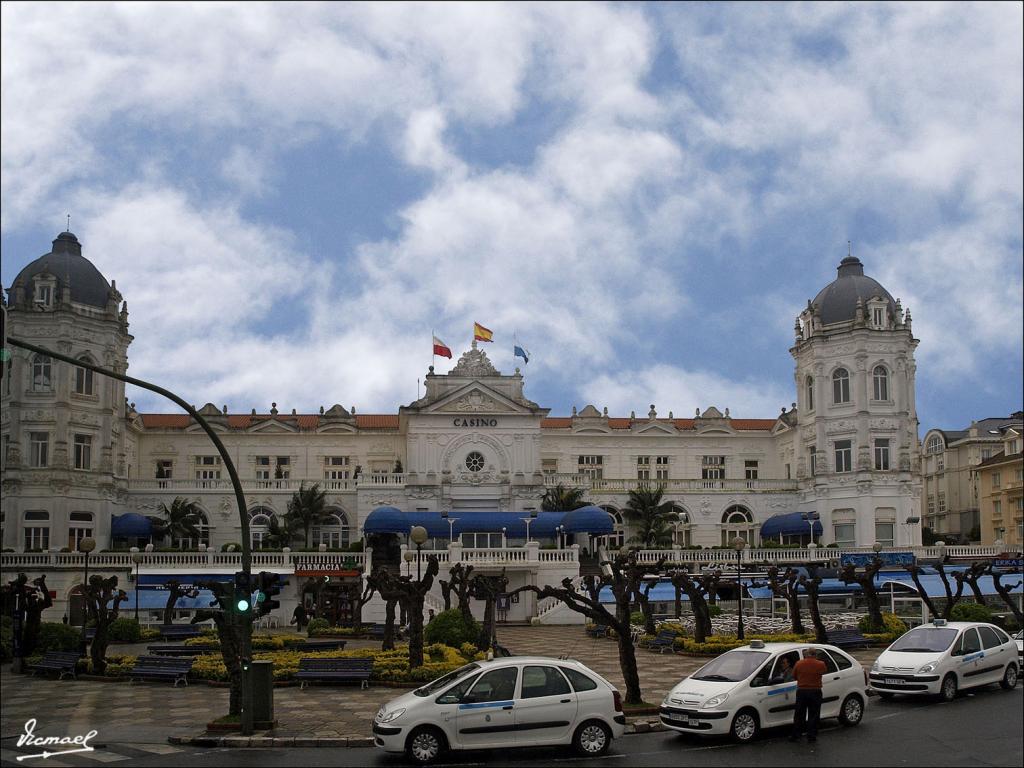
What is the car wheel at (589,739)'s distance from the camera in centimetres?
1780

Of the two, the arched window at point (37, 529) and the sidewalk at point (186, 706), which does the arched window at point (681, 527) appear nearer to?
the sidewalk at point (186, 706)

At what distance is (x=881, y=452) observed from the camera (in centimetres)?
6675

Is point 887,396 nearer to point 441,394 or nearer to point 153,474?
point 441,394

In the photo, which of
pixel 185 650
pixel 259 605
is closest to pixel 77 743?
pixel 259 605

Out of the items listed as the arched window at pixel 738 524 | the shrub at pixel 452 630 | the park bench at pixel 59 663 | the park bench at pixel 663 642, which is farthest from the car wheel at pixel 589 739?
the arched window at pixel 738 524

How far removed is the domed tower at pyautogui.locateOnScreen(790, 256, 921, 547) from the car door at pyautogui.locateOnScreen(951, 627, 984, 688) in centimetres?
4446

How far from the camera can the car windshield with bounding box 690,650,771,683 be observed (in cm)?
1909

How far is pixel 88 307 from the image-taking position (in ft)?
210

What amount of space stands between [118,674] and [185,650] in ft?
13.0

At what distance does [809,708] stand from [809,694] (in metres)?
0.25

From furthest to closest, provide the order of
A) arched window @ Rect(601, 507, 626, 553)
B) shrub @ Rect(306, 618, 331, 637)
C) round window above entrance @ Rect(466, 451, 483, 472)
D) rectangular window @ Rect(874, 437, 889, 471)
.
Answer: arched window @ Rect(601, 507, 626, 553) → round window above entrance @ Rect(466, 451, 483, 472) → rectangular window @ Rect(874, 437, 889, 471) → shrub @ Rect(306, 618, 331, 637)

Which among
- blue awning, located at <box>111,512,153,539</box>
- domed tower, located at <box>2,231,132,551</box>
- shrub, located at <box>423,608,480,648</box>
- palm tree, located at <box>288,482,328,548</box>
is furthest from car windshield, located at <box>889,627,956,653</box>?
blue awning, located at <box>111,512,153,539</box>

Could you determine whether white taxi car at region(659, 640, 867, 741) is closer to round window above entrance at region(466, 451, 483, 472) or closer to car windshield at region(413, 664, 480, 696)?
car windshield at region(413, 664, 480, 696)

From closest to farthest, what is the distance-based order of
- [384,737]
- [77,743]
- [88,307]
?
[384,737], [77,743], [88,307]
